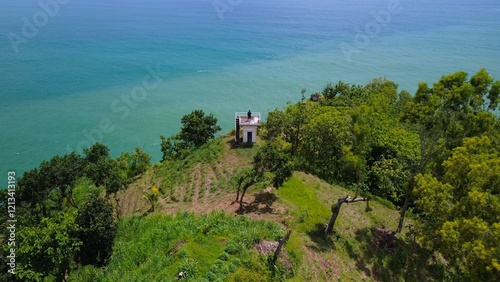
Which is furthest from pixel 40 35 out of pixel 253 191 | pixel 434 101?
pixel 434 101

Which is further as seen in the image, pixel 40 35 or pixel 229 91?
pixel 40 35

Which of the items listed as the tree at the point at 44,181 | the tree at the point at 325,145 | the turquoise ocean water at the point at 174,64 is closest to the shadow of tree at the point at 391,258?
the tree at the point at 325,145

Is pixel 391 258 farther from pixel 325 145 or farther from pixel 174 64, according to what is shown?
pixel 174 64

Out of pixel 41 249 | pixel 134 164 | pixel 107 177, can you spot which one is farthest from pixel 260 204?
pixel 134 164

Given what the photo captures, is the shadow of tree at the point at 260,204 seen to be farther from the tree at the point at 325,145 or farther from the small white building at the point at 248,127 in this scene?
the small white building at the point at 248,127

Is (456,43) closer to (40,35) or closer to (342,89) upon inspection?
(342,89)
